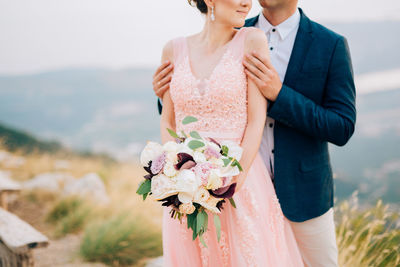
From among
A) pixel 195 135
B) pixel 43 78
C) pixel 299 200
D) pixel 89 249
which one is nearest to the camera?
pixel 195 135

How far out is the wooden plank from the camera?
290 cm

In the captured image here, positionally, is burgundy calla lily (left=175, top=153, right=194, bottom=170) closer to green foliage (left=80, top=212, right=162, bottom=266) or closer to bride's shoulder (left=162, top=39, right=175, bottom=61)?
bride's shoulder (left=162, top=39, right=175, bottom=61)

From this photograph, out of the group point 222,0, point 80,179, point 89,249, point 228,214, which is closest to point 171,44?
point 222,0

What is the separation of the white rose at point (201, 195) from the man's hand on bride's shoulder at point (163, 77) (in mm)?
873

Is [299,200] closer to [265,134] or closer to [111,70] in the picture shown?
[265,134]

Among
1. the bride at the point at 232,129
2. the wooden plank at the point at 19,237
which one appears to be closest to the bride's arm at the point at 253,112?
the bride at the point at 232,129

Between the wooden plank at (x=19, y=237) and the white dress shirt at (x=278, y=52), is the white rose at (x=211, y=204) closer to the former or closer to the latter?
the white dress shirt at (x=278, y=52)

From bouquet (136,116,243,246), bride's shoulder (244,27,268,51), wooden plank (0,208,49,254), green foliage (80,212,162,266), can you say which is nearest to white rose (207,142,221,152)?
bouquet (136,116,243,246)

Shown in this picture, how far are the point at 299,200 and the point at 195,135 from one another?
2.93ft

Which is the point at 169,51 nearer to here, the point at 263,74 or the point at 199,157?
the point at 263,74

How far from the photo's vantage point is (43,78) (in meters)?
12.1

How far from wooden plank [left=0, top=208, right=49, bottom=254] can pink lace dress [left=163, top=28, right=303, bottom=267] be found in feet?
5.26

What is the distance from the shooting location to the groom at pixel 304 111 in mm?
1903

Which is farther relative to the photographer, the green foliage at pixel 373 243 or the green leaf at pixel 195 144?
the green foliage at pixel 373 243
